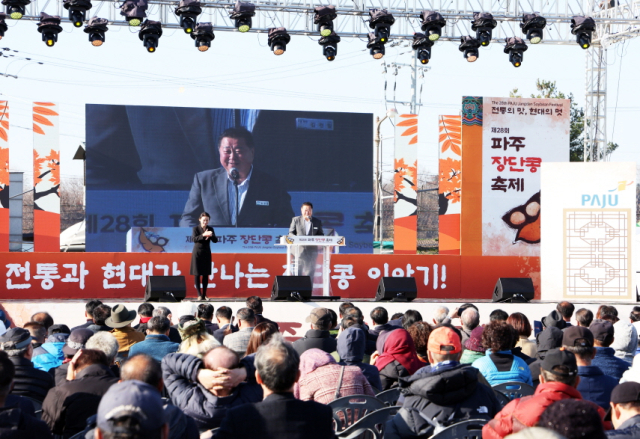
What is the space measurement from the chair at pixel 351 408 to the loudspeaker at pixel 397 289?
25.3 ft

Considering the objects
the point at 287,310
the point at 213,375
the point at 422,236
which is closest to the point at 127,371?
the point at 213,375

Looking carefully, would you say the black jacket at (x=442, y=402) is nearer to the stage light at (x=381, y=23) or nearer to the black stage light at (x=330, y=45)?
the stage light at (x=381, y=23)

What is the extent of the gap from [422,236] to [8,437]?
1788cm

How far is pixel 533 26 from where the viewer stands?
561 inches

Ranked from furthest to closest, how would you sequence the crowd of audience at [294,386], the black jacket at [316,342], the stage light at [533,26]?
1. the stage light at [533,26]
2. the black jacket at [316,342]
3. the crowd of audience at [294,386]

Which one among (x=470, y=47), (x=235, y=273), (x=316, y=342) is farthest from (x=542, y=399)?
(x=470, y=47)

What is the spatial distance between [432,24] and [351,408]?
1121 centimetres

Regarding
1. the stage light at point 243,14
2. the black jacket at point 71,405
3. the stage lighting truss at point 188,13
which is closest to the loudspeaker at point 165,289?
the stage lighting truss at point 188,13

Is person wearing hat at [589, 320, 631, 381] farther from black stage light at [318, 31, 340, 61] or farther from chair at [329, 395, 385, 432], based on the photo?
black stage light at [318, 31, 340, 61]

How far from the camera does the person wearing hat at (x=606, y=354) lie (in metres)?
5.21

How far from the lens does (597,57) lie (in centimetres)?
1647

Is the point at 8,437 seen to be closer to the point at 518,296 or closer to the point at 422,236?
the point at 518,296

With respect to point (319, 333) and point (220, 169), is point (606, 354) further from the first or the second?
point (220, 169)

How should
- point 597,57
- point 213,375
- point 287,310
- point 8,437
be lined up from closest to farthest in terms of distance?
point 8,437
point 213,375
point 287,310
point 597,57
